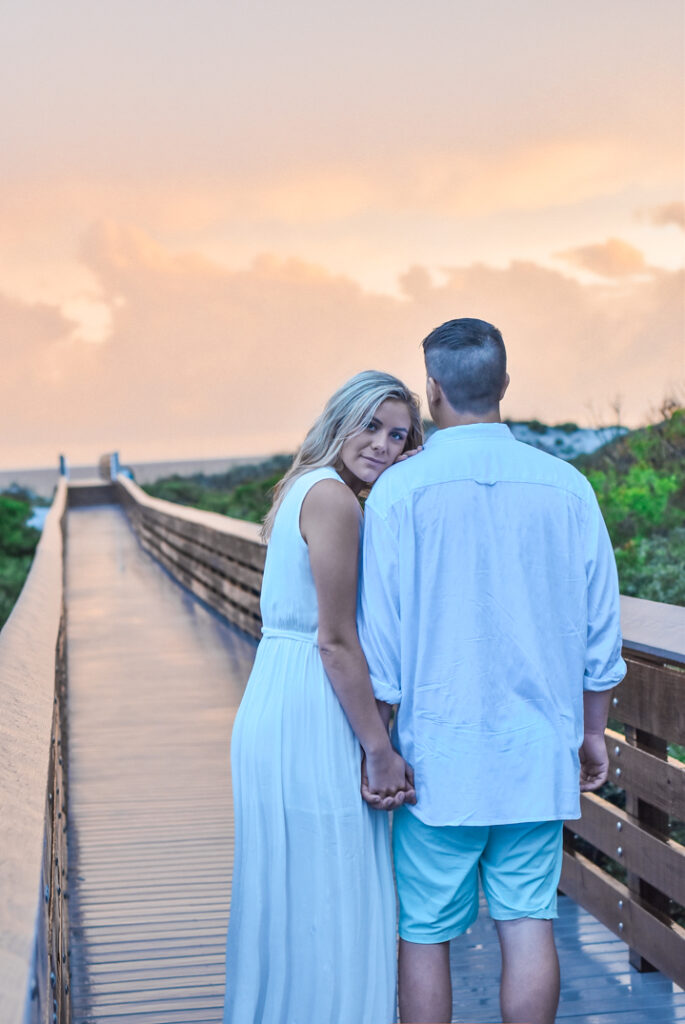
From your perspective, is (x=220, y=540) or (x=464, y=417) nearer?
(x=464, y=417)

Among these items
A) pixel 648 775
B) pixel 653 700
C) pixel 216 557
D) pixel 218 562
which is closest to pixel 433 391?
pixel 653 700

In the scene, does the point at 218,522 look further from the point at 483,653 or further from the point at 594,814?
the point at 483,653

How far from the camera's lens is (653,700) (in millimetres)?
3004

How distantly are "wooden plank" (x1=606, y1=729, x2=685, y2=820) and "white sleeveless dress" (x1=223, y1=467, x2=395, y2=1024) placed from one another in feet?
2.76

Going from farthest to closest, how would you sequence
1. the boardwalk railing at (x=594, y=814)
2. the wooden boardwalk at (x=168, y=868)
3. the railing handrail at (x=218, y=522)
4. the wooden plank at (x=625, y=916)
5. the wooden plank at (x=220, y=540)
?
the railing handrail at (x=218, y=522), the wooden plank at (x=220, y=540), the wooden boardwalk at (x=168, y=868), the wooden plank at (x=625, y=916), the boardwalk railing at (x=594, y=814)

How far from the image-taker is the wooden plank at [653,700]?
2.86 metres

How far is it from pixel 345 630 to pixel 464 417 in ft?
1.58

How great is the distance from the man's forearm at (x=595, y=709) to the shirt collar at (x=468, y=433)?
0.58 m

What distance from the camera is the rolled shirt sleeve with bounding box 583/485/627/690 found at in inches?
91.4

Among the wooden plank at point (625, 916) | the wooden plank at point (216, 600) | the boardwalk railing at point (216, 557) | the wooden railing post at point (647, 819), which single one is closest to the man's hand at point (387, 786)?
the wooden railing post at point (647, 819)

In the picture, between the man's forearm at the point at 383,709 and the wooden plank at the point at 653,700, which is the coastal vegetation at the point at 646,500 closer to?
the wooden plank at the point at 653,700

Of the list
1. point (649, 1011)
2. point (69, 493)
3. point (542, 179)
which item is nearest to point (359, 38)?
point (542, 179)

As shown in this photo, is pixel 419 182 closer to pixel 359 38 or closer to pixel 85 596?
pixel 359 38

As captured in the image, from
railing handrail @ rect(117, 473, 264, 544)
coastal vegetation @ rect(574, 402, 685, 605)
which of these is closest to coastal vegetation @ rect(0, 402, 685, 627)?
coastal vegetation @ rect(574, 402, 685, 605)
